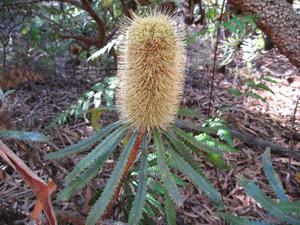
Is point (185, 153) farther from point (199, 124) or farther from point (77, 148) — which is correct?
point (199, 124)

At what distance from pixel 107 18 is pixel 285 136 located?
1.59 meters

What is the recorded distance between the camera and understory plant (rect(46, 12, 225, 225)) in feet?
3.64

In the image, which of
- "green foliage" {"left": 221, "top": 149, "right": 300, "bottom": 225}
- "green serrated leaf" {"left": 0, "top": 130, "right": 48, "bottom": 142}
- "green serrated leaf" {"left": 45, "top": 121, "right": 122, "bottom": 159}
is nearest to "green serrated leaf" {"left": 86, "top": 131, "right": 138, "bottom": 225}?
"green serrated leaf" {"left": 45, "top": 121, "right": 122, "bottom": 159}

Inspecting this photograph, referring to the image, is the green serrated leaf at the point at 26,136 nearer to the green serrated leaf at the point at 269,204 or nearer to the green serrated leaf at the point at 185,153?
the green serrated leaf at the point at 185,153

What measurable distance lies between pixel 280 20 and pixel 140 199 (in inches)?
41.9

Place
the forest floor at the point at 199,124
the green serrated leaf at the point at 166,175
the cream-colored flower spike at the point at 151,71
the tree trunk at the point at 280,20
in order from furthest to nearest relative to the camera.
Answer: the forest floor at the point at 199,124 → the tree trunk at the point at 280,20 → the cream-colored flower spike at the point at 151,71 → the green serrated leaf at the point at 166,175

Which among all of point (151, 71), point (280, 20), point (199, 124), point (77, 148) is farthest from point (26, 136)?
point (199, 124)

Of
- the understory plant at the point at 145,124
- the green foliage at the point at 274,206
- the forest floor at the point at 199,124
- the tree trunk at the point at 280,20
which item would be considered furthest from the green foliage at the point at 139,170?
the tree trunk at the point at 280,20

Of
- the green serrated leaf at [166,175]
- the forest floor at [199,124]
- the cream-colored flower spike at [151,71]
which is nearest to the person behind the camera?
the green serrated leaf at [166,175]

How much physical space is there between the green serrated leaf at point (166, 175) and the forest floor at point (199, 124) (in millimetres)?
392

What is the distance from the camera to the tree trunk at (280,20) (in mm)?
1693

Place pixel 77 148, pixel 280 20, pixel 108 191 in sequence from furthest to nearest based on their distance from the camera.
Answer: pixel 280 20, pixel 77 148, pixel 108 191

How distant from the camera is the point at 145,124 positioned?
1.21m

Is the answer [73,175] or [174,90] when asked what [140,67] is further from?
[73,175]
